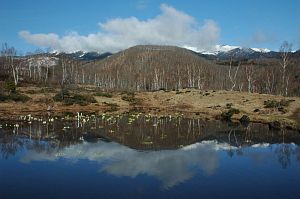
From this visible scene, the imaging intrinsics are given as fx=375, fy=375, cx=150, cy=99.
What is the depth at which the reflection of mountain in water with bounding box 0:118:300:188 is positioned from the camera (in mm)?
34531

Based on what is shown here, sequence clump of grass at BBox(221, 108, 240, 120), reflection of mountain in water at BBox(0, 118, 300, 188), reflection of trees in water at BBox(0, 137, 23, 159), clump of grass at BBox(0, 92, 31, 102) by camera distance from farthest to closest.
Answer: clump of grass at BBox(0, 92, 31, 102)
clump of grass at BBox(221, 108, 240, 120)
reflection of trees in water at BBox(0, 137, 23, 159)
reflection of mountain in water at BBox(0, 118, 300, 188)

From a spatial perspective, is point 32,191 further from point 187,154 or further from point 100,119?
point 100,119

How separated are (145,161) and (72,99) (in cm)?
6116

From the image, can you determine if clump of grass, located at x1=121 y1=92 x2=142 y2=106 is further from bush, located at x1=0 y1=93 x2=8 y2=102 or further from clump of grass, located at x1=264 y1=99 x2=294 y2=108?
clump of grass, located at x1=264 y1=99 x2=294 y2=108

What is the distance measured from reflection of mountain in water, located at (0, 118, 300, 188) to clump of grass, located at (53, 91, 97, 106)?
28638mm

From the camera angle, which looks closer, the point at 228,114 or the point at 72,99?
the point at 228,114

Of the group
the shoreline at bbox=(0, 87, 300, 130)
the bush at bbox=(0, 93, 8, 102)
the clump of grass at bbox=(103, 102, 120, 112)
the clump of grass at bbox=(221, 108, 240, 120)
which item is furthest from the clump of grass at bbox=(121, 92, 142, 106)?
the bush at bbox=(0, 93, 8, 102)

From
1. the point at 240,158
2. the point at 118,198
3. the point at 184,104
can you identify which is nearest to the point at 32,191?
the point at 118,198

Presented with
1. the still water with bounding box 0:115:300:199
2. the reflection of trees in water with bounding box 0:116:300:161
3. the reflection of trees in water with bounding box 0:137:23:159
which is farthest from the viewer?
the reflection of trees in water with bounding box 0:116:300:161

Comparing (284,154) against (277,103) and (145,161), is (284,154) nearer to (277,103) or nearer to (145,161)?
(145,161)

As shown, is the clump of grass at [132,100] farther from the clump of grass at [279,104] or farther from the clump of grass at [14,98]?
the clump of grass at [279,104]

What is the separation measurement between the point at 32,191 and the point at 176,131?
32723 mm

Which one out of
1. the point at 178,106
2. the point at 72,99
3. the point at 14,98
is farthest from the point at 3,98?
the point at 178,106

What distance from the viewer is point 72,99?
309ft
